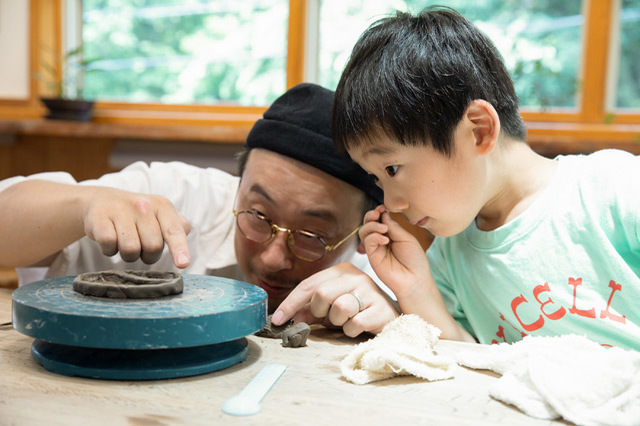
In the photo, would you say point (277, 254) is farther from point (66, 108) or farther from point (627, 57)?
point (66, 108)

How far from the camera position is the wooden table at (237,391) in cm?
70

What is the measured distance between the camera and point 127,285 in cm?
90

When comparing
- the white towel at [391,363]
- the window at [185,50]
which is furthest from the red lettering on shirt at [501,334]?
the window at [185,50]

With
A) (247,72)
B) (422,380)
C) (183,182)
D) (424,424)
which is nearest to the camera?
(424,424)

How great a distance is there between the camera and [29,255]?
150 centimetres

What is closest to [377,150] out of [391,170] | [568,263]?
[391,170]

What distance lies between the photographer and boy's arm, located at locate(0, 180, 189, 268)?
3.76 feet

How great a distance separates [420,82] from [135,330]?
686mm

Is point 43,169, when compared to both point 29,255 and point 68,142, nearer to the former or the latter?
point 68,142

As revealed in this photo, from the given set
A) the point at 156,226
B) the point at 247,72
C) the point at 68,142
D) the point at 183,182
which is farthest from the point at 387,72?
the point at 68,142

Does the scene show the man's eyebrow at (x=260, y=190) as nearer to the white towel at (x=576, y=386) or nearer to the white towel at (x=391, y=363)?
the white towel at (x=391, y=363)

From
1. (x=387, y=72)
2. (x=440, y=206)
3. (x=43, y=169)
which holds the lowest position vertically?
(x=43, y=169)

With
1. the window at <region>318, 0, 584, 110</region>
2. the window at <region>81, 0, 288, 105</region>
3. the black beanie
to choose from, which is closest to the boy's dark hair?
the black beanie

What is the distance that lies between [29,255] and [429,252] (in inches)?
37.0
